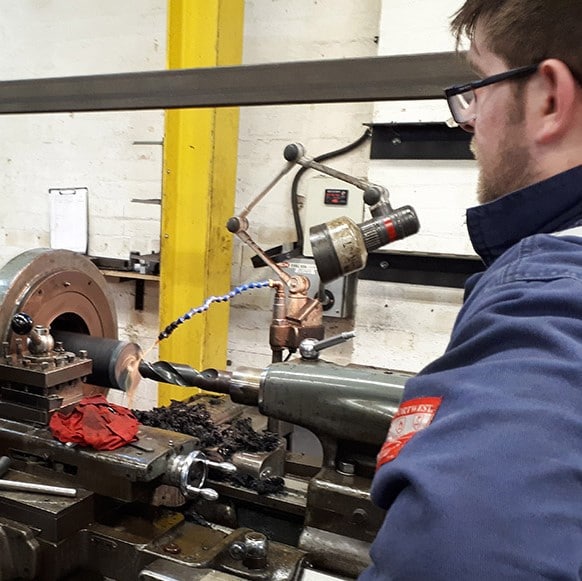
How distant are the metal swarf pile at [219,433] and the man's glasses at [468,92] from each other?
703mm

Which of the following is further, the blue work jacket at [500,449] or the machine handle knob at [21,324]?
the machine handle knob at [21,324]

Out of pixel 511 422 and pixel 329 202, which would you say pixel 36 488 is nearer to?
pixel 511 422

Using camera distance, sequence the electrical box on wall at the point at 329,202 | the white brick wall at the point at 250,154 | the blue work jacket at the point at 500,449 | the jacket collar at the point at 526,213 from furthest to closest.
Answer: the electrical box on wall at the point at 329,202 < the white brick wall at the point at 250,154 < the jacket collar at the point at 526,213 < the blue work jacket at the point at 500,449

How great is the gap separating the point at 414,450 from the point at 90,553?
2.45ft

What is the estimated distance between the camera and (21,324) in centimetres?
99

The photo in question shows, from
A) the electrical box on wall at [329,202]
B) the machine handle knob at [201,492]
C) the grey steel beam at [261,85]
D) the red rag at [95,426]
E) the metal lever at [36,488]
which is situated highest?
the grey steel beam at [261,85]

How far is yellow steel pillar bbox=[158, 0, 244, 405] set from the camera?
1816 mm

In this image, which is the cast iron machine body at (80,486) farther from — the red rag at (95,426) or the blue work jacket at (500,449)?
the blue work jacket at (500,449)

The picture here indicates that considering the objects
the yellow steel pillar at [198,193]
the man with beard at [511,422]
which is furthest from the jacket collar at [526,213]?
the yellow steel pillar at [198,193]

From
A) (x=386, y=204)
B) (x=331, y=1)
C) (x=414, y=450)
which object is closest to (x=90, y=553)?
(x=414, y=450)

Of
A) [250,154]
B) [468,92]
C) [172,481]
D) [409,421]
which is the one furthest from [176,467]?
[250,154]

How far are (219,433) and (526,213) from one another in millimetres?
805

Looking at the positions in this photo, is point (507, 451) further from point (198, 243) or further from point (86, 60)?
point (86, 60)

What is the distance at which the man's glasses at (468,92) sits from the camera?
0.53 metres
